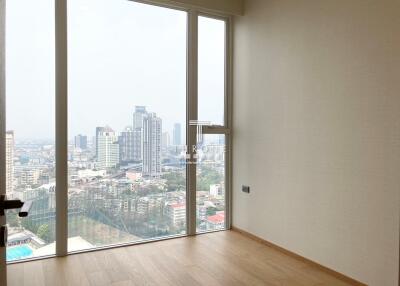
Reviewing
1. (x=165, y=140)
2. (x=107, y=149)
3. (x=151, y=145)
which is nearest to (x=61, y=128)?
(x=107, y=149)

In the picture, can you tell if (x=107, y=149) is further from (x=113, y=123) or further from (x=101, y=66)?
(x=101, y=66)

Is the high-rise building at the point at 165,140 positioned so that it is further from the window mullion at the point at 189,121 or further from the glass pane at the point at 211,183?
the glass pane at the point at 211,183

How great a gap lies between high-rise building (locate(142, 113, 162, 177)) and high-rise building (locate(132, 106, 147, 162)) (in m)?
0.04

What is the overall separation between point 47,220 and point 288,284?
Answer: 2392mm

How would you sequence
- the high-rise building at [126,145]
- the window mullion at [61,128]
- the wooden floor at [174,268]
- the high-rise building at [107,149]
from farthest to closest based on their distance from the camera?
the high-rise building at [126,145], the high-rise building at [107,149], the window mullion at [61,128], the wooden floor at [174,268]

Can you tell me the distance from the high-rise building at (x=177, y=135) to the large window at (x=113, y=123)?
13mm

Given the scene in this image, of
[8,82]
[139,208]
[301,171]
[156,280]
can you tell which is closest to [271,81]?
[301,171]

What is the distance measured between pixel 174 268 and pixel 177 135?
1.58m

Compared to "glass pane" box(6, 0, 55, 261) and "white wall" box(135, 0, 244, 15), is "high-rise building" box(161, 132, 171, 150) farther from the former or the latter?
"white wall" box(135, 0, 244, 15)

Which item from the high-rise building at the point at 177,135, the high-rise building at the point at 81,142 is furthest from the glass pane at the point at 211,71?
the high-rise building at the point at 81,142

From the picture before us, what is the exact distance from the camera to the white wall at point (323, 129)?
8.50 feet

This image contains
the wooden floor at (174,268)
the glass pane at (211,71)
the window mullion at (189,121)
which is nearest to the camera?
the wooden floor at (174,268)

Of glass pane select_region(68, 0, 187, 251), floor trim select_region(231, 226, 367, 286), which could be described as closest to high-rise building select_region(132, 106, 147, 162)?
glass pane select_region(68, 0, 187, 251)

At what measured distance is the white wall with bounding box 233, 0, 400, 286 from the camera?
8.50 ft
